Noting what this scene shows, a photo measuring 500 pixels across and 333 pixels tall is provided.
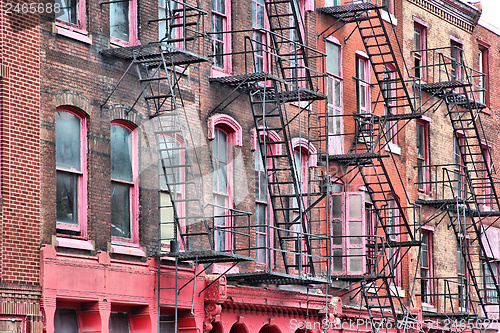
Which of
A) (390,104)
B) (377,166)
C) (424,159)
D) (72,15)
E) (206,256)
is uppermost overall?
(390,104)

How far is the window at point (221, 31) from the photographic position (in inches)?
872

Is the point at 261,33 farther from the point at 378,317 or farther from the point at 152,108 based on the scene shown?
the point at 378,317

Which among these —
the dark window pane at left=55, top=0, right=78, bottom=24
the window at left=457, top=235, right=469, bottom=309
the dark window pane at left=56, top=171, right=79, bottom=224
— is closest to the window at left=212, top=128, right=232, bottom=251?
the dark window pane at left=56, top=171, right=79, bottom=224

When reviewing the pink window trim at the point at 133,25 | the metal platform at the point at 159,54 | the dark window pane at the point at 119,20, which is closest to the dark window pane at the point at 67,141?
the metal platform at the point at 159,54

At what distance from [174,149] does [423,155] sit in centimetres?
1412

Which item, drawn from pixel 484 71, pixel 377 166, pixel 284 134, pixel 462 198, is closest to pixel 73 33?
pixel 284 134

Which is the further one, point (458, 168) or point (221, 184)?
point (458, 168)

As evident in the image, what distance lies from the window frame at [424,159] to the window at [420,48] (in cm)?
156

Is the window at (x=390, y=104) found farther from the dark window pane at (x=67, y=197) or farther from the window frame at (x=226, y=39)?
the dark window pane at (x=67, y=197)

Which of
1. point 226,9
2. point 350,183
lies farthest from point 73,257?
point 350,183

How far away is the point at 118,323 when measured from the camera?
1866 centimetres

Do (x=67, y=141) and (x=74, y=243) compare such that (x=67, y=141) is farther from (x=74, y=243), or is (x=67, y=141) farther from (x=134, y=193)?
(x=134, y=193)

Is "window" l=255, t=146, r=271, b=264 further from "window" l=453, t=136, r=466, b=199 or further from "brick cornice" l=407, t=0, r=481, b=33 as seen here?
"brick cornice" l=407, t=0, r=481, b=33

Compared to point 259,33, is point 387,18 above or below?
above
